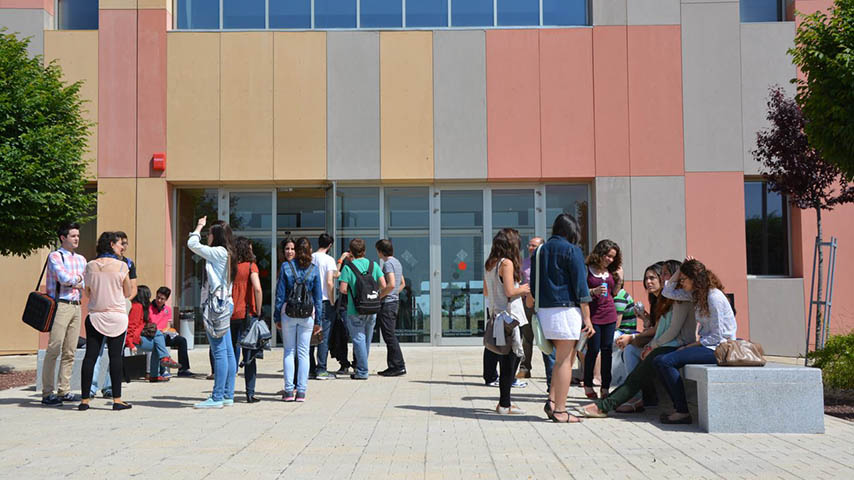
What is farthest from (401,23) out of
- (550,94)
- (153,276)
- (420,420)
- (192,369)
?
(420,420)

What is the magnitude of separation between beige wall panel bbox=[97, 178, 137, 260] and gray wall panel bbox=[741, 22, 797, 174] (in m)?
12.3

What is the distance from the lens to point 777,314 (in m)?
16.7

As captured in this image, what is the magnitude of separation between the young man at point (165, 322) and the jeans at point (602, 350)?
5933 mm

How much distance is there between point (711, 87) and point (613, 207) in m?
3.09

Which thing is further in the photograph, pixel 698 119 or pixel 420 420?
pixel 698 119

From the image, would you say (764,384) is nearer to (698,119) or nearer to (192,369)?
(192,369)

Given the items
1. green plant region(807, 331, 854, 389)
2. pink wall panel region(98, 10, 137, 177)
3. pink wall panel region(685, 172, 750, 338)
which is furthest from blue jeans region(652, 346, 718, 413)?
pink wall panel region(98, 10, 137, 177)

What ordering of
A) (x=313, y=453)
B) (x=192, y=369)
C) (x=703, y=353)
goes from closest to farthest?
1. (x=313, y=453)
2. (x=703, y=353)
3. (x=192, y=369)

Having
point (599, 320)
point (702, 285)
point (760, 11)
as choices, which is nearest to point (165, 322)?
point (599, 320)

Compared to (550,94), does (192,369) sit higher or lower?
lower

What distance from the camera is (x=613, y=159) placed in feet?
55.6

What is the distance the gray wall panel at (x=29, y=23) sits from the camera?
1711 centimetres

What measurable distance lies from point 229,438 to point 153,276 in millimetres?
10539

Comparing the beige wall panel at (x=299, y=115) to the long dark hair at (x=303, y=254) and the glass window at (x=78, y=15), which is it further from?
the long dark hair at (x=303, y=254)
